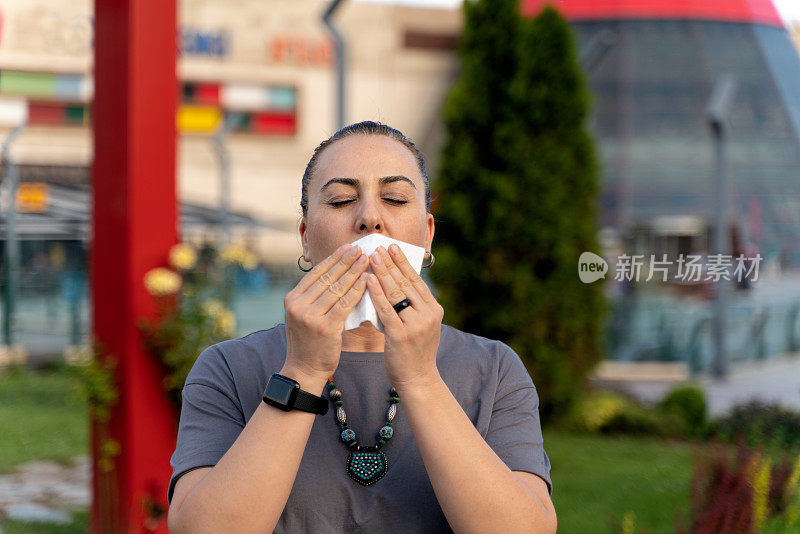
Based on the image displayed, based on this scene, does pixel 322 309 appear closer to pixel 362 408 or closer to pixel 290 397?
pixel 290 397

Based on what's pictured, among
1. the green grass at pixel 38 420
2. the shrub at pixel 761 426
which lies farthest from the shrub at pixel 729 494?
the green grass at pixel 38 420

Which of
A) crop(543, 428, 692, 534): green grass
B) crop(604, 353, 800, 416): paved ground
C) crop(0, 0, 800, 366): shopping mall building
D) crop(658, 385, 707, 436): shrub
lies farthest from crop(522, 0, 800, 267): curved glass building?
crop(543, 428, 692, 534): green grass

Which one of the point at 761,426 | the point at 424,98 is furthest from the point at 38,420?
the point at 424,98

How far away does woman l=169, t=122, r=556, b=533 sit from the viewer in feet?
5.07

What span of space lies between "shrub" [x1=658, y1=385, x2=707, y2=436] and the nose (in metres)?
8.19

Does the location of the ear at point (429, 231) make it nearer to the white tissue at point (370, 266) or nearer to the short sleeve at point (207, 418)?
the white tissue at point (370, 266)

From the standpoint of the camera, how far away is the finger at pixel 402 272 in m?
1.59

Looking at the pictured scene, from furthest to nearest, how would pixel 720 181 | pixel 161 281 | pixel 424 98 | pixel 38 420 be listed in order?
pixel 424 98 → pixel 720 181 → pixel 38 420 → pixel 161 281

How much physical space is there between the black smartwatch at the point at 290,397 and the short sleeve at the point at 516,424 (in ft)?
1.39

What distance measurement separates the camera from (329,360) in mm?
1561

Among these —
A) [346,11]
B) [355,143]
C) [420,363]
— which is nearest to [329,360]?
[420,363]

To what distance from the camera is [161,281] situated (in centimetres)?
431

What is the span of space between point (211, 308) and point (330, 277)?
3.26 metres

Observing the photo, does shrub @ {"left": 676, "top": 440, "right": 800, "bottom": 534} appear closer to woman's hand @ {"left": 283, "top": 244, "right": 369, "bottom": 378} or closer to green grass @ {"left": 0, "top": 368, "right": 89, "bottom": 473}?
woman's hand @ {"left": 283, "top": 244, "right": 369, "bottom": 378}
